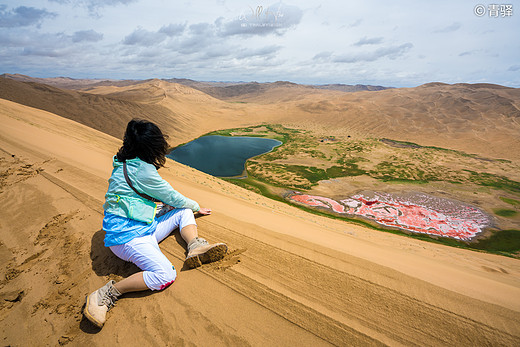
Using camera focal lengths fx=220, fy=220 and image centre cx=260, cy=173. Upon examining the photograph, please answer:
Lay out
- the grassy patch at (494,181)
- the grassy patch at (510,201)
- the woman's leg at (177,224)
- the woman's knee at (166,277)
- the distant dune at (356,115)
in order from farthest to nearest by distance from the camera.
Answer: the distant dune at (356,115) < the grassy patch at (494,181) < the grassy patch at (510,201) < the woman's leg at (177,224) < the woman's knee at (166,277)

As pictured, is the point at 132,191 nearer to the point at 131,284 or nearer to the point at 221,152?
the point at 131,284

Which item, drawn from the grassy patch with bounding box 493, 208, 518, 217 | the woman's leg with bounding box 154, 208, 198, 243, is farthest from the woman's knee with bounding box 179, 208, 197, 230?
the grassy patch with bounding box 493, 208, 518, 217

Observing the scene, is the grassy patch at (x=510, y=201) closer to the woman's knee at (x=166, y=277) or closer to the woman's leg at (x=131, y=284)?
the woman's knee at (x=166, y=277)

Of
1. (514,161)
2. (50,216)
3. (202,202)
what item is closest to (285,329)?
(202,202)

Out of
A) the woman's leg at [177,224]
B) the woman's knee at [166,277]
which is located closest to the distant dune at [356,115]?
the woman's leg at [177,224]

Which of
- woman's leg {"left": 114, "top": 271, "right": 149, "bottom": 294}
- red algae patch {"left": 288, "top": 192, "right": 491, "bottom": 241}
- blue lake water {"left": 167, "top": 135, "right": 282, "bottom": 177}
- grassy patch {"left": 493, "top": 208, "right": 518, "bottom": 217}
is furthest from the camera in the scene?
blue lake water {"left": 167, "top": 135, "right": 282, "bottom": 177}

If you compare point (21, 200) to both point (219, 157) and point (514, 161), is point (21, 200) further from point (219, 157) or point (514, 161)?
point (514, 161)

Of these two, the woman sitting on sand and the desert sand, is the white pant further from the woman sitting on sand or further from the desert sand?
the desert sand
